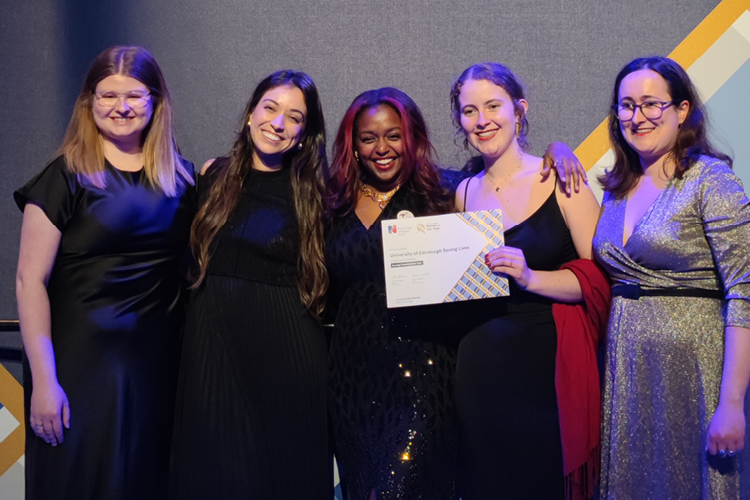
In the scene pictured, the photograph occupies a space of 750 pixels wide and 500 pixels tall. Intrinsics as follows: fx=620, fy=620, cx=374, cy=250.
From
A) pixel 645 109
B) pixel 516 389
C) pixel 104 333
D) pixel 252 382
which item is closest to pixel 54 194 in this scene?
pixel 104 333

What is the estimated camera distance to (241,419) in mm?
2121

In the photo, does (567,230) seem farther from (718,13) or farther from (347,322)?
(718,13)

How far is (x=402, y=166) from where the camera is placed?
222 cm

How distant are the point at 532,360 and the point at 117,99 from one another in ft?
5.37

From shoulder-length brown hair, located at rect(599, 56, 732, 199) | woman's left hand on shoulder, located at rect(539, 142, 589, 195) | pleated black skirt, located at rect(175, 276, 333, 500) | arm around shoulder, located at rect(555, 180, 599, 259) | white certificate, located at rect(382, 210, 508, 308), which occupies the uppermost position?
shoulder-length brown hair, located at rect(599, 56, 732, 199)

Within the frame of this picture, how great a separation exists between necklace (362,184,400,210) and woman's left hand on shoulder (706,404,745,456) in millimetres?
1219

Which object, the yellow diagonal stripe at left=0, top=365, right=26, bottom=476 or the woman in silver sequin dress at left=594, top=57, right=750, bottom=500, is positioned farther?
the yellow diagonal stripe at left=0, top=365, right=26, bottom=476

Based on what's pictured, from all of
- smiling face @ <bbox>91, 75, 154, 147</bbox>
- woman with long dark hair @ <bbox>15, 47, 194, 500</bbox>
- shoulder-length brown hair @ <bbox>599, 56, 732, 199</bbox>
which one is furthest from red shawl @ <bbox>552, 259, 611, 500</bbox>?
smiling face @ <bbox>91, 75, 154, 147</bbox>

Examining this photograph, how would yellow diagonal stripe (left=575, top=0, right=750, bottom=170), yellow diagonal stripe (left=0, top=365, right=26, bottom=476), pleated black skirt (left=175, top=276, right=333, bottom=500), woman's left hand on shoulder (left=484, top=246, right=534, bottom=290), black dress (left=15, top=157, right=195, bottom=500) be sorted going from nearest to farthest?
woman's left hand on shoulder (left=484, top=246, right=534, bottom=290), black dress (left=15, top=157, right=195, bottom=500), pleated black skirt (left=175, top=276, right=333, bottom=500), yellow diagonal stripe (left=575, top=0, right=750, bottom=170), yellow diagonal stripe (left=0, top=365, right=26, bottom=476)

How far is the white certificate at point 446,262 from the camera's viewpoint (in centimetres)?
192

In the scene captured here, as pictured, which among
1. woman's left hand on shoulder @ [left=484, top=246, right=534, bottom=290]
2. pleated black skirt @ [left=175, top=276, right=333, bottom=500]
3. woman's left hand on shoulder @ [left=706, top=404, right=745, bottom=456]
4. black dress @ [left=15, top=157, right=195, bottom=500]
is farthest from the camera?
pleated black skirt @ [left=175, top=276, right=333, bottom=500]

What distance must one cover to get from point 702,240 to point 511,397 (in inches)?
29.5

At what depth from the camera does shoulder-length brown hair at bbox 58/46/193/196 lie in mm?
2082

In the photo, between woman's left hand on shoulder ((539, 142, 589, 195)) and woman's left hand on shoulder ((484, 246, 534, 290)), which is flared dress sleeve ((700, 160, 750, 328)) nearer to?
woman's left hand on shoulder ((539, 142, 589, 195))
